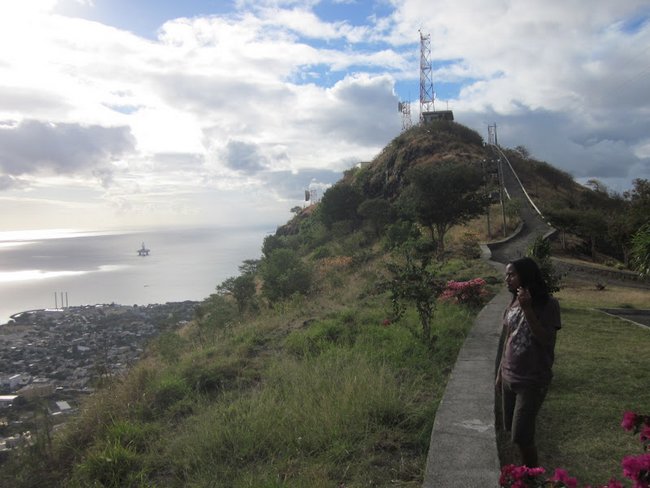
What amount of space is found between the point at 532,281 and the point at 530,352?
1.41ft

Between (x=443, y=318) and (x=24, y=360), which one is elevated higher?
(x=443, y=318)

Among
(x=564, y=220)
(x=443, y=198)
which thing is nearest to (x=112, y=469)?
(x=443, y=198)

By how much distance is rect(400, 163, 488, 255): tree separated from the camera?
21.7 meters

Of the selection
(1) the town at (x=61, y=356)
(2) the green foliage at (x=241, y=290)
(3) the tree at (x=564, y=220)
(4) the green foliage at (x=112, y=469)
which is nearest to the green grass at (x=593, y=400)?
(4) the green foliage at (x=112, y=469)

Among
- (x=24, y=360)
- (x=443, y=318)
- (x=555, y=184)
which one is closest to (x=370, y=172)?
(x=555, y=184)

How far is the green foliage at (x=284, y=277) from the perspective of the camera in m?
20.7

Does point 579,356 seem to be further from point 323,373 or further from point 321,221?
point 321,221

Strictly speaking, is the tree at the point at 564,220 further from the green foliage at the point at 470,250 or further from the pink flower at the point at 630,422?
the pink flower at the point at 630,422

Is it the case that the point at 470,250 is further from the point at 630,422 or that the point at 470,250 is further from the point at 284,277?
the point at 630,422

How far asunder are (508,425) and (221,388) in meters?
3.12

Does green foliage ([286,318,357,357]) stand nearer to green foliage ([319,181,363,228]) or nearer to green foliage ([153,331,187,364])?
green foliage ([153,331,187,364])

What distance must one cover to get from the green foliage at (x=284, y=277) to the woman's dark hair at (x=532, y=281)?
16854mm

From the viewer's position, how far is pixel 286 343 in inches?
281

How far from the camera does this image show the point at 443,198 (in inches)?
851
